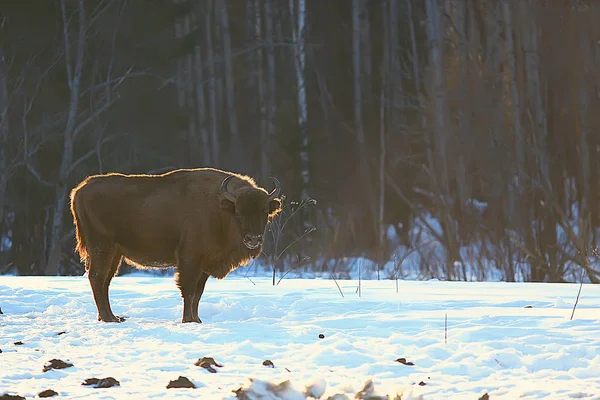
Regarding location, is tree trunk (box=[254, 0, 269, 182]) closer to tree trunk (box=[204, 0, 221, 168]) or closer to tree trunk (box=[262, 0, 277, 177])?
tree trunk (box=[262, 0, 277, 177])

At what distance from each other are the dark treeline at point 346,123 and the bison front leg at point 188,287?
243 inches

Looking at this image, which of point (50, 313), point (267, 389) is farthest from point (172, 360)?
point (50, 313)

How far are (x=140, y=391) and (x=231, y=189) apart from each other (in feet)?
14.6

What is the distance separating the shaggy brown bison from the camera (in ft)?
31.7

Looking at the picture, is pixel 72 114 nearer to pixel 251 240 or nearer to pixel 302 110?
pixel 302 110

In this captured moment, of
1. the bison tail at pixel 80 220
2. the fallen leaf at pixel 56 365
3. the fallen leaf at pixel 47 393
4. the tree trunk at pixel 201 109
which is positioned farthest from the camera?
the tree trunk at pixel 201 109

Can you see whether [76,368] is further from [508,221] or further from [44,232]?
[44,232]

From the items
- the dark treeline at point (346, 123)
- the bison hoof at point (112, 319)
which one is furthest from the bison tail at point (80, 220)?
the dark treeline at point (346, 123)

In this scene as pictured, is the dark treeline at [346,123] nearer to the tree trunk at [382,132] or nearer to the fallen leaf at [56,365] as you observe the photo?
the tree trunk at [382,132]

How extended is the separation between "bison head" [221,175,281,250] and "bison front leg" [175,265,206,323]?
24.5 inches

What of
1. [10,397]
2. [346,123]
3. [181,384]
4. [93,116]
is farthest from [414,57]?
[10,397]

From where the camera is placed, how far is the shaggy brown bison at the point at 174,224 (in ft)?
31.7

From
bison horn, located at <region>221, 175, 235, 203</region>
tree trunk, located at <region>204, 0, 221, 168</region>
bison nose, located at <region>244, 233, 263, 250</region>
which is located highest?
tree trunk, located at <region>204, 0, 221, 168</region>

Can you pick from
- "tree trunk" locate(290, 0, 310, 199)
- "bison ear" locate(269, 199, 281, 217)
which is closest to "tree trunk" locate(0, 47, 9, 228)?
"tree trunk" locate(290, 0, 310, 199)
